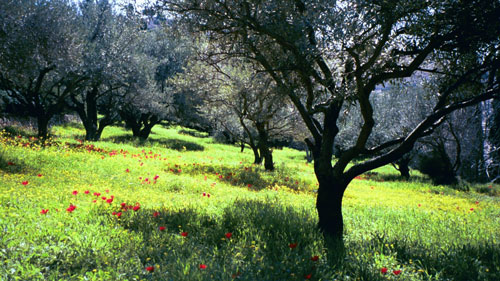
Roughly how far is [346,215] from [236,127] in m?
18.3

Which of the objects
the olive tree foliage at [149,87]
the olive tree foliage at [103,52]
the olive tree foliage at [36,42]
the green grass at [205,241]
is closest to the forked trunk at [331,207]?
the green grass at [205,241]

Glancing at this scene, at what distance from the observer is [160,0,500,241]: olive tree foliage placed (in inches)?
200

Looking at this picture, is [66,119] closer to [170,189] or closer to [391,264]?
[170,189]

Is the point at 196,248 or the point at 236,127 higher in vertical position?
the point at 236,127

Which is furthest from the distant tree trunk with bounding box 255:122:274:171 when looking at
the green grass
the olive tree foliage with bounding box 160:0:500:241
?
the olive tree foliage with bounding box 160:0:500:241

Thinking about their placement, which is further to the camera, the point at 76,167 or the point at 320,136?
the point at 76,167

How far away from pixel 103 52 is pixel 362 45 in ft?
58.1

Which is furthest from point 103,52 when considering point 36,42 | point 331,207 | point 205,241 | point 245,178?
point 331,207

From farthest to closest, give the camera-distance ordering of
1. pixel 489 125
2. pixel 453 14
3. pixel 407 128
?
1. pixel 407 128
2. pixel 489 125
3. pixel 453 14

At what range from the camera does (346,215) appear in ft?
26.2

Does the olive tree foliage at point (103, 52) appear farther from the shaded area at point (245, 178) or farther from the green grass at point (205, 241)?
the green grass at point (205, 241)

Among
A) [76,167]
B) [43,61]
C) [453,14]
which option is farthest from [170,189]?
[43,61]

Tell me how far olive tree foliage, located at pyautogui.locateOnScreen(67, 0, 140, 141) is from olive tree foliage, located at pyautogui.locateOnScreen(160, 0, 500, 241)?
13.8 meters

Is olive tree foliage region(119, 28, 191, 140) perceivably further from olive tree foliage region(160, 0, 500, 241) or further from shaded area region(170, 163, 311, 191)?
olive tree foliage region(160, 0, 500, 241)
